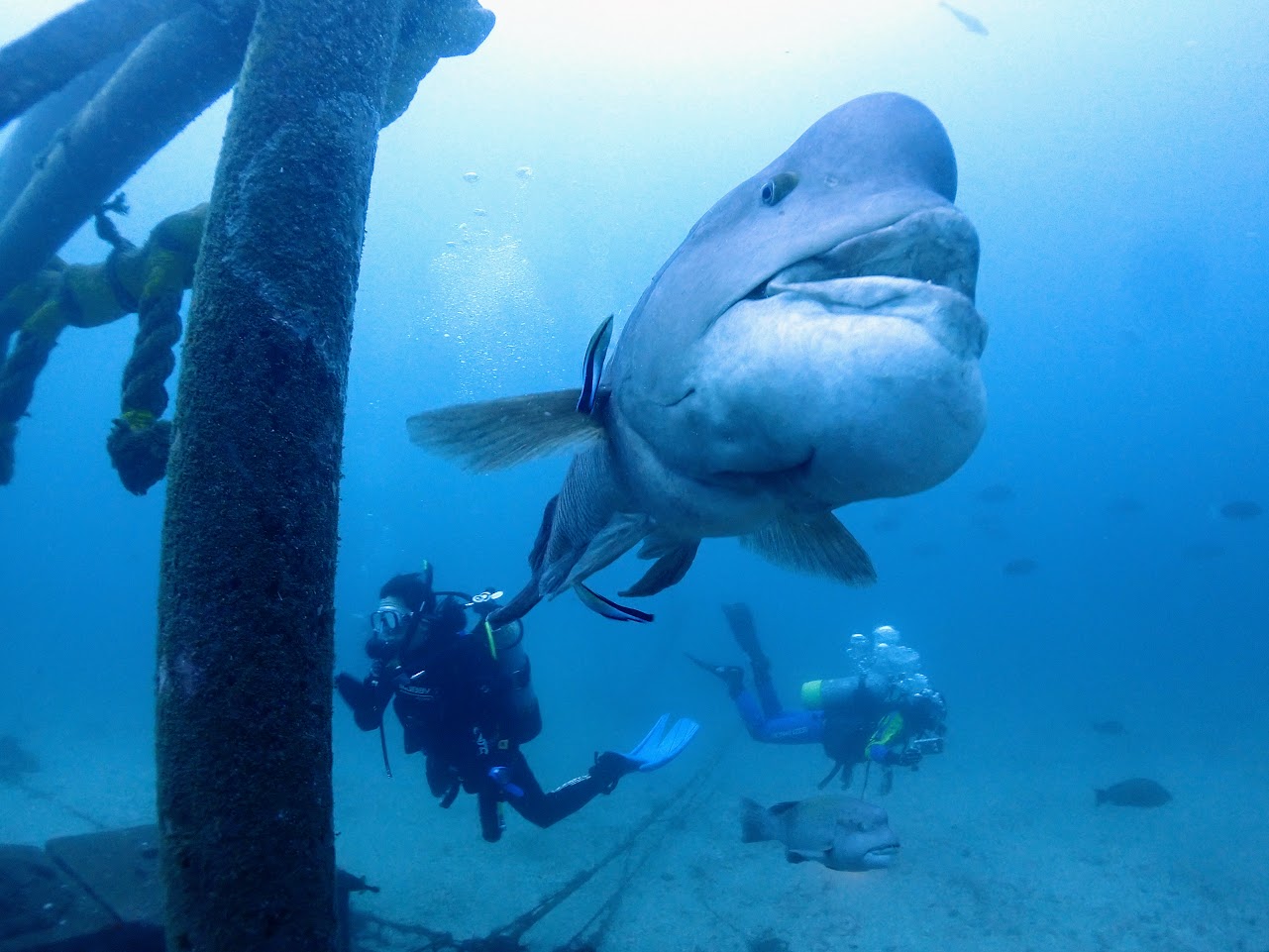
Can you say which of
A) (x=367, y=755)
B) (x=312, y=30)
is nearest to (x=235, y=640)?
(x=312, y=30)

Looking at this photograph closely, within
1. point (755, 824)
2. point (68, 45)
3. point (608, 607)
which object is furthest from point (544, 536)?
point (755, 824)

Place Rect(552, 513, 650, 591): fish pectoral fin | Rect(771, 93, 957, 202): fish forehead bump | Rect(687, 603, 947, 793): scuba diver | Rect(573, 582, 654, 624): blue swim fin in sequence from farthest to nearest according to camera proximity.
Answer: Rect(687, 603, 947, 793): scuba diver, Rect(552, 513, 650, 591): fish pectoral fin, Rect(573, 582, 654, 624): blue swim fin, Rect(771, 93, 957, 202): fish forehead bump

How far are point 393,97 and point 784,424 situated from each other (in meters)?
5.01

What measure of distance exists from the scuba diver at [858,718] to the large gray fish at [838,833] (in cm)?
226

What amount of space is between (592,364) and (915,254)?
0.86 m

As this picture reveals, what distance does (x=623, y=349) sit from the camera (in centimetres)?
184

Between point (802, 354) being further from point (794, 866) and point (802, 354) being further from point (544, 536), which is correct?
point (794, 866)

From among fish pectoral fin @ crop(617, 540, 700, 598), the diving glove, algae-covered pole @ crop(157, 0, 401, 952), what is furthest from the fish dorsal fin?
the diving glove

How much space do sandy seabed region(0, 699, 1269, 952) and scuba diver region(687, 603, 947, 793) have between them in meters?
1.72

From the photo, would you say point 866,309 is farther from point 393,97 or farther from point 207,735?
point 393,97

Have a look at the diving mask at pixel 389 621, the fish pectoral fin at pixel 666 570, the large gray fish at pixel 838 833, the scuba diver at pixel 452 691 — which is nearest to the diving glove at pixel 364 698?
the scuba diver at pixel 452 691

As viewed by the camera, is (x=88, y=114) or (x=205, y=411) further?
(x=88, y=114)

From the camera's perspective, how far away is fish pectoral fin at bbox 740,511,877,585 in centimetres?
239

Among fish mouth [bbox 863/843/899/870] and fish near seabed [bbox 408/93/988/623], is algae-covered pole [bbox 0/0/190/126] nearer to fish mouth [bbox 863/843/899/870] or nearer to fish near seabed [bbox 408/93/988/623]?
fish near seabed [bbox 408/93/988/623]
